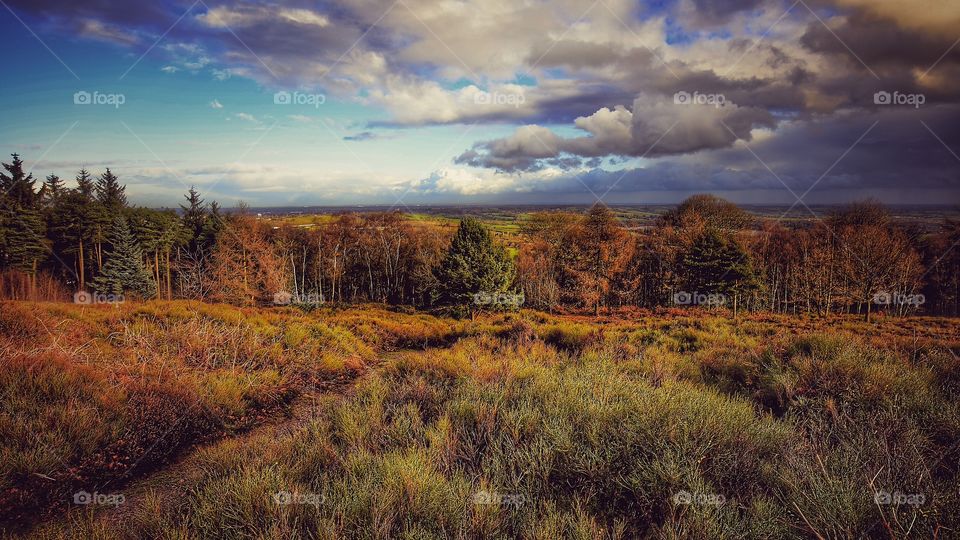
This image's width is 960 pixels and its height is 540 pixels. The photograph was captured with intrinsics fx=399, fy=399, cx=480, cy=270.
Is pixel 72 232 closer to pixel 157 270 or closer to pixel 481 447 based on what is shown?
pixel 157 270

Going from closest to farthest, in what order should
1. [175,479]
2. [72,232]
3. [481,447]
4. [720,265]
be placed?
[481,447] < [175,479] < [720,265] < [72,232]

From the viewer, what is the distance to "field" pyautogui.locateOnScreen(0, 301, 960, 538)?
3168 millimetres

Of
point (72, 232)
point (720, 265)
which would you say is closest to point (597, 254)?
point (720, 265)

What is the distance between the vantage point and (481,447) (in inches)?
187

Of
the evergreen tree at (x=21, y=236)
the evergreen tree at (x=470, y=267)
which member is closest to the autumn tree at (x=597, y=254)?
the evergreen tree at (x=470, y=267)

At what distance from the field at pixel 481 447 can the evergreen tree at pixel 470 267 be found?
877 inches

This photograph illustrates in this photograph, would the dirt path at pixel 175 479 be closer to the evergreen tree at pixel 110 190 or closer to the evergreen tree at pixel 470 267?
the evergreen tree at pixel 470 267

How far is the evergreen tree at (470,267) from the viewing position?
31078mm

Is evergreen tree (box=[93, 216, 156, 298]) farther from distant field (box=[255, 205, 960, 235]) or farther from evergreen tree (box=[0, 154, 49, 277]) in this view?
distant field (box=[255, 205, 960, 235])

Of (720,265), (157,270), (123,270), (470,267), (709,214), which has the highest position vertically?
(709,214)

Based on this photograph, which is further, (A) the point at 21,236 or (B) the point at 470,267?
(A) the point at 21,236

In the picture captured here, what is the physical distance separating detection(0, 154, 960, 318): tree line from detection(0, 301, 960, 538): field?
78.6ft

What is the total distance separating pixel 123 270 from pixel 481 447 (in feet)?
164

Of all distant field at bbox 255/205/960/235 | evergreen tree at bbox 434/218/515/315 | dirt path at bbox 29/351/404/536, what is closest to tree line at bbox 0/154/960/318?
evergreen tree at bbox 434/218/515/315
